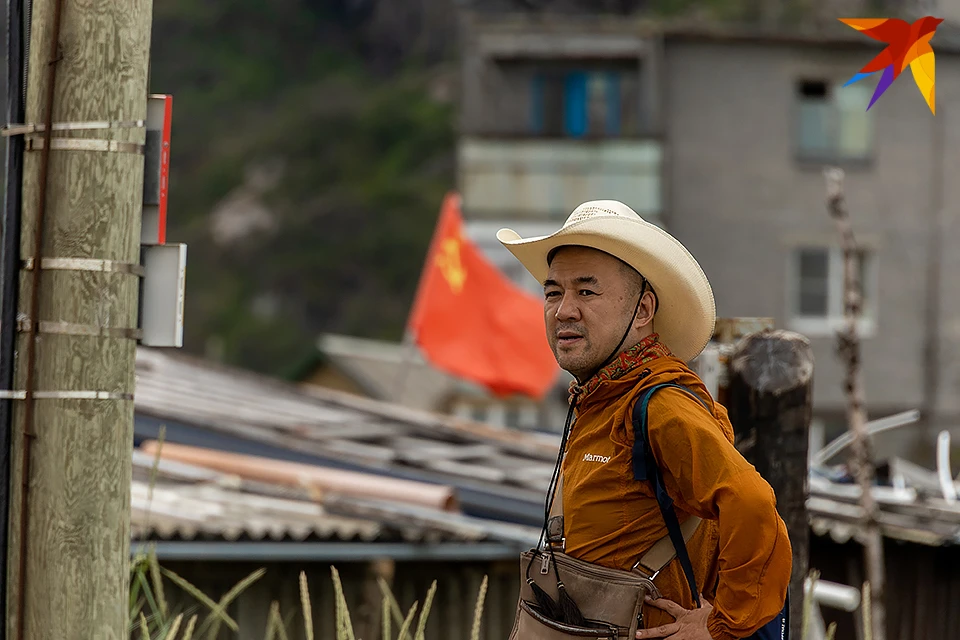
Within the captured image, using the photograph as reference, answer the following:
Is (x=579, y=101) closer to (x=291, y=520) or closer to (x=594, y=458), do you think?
(x=291, y=520)

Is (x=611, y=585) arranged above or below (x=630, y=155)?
below

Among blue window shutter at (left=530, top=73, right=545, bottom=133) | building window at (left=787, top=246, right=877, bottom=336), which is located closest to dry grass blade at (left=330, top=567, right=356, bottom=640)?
blue window shutter at (left=530, top=73, right=545, bottom=133)

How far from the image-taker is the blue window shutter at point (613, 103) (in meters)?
22.7

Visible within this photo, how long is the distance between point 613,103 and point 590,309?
20.0m

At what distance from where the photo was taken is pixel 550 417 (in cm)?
2195

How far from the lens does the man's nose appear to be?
10.3 ft

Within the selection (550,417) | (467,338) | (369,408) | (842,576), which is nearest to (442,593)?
(842,576)

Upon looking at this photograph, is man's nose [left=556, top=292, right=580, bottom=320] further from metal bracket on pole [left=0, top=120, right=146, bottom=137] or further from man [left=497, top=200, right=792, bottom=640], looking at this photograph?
metal bracket on pole [left=0, top=120, right=146, bottom=137]

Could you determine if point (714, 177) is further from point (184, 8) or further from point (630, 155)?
point (184, 8)

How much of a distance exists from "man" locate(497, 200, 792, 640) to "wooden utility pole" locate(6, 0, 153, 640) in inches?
36.6

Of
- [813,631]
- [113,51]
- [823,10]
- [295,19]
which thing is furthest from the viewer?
[295,19]

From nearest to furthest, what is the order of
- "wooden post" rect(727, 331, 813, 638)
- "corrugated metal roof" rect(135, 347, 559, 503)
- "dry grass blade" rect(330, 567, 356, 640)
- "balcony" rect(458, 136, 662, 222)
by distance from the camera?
"dry grass blade" rect(330, 567, 356, 640)
"wooden post" rect(727, 331, 813, 638)
"corrugated metal roof" rect(135, 347, 559, 503)
"balcony" rect(458, 136, 662, 222)

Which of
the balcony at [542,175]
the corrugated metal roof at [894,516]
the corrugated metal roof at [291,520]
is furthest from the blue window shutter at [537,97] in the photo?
the corrugated metal roof at [291,520]

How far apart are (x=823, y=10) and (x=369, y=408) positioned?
30.1 metres
